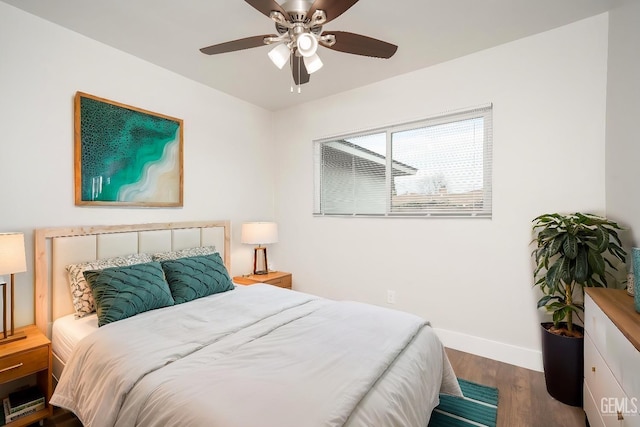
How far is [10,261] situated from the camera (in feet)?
A: 5.86

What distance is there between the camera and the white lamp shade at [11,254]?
176 centimetres

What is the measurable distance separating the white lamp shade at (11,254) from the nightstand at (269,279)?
5.97 feet

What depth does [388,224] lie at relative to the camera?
125 inches

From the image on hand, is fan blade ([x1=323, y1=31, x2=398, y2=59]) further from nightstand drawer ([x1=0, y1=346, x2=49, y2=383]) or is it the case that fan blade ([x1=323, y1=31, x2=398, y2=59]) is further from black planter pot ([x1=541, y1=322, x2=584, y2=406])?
A: nightstand drawer ([x1=0, y1=346, x2=49, y2=383])

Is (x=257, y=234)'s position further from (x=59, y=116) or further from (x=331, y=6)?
(x=331, y=6)

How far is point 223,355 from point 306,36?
5.71 feet

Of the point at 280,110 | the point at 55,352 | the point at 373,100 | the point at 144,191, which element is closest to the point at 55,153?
the point at 144,191

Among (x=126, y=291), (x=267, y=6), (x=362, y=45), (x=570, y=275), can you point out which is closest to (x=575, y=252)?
(x=570, y=275)

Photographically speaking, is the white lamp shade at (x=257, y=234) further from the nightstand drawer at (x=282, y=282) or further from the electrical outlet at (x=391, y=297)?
the electrical outlet at (x=391, y=297)

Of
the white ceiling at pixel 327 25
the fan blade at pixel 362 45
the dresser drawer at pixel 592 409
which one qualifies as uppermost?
the white ceiling at pixel 327 25

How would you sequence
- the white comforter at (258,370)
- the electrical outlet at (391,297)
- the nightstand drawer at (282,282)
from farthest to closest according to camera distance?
the nightstand drawer at (282,282)
the electrical outlet at (391,297)
the white comforter at (258,370)

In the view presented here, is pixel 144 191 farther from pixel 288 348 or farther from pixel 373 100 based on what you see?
pixel 373 100

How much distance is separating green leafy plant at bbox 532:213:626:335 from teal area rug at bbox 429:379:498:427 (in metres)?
0.71

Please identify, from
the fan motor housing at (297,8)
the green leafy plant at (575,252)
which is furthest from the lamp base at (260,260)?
the green leafy plant at (575,252)
